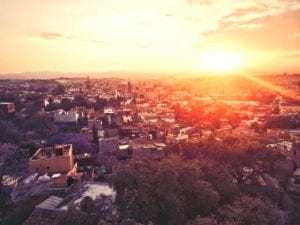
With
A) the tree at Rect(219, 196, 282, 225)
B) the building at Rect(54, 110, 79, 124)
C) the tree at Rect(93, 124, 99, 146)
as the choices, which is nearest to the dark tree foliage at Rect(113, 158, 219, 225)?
the tree at Rect(219, 196, 282, 225)

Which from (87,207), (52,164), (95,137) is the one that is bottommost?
(95,137)

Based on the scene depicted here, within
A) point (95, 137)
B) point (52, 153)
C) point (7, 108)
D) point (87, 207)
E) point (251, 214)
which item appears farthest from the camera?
point (7, 108)

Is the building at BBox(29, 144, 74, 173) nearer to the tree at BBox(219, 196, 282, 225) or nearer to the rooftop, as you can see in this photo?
the rooftop

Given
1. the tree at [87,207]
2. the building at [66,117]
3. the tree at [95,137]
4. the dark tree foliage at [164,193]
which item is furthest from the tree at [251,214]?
the building at [66,117]

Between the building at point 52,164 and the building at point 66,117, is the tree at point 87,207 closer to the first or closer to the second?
the building at point 52,164

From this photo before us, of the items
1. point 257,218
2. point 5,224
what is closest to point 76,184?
point 5,224

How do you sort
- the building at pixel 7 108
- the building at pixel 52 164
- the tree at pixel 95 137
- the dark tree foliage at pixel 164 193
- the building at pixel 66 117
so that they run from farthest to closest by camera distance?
the building at pixel 7 108 → the building at pixel 66 117 → the tree at pixel 95 137 → the building at pixel 52 164 → the dark tree foliage at pixel 164 193

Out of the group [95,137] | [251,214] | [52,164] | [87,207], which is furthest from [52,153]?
[251,214]

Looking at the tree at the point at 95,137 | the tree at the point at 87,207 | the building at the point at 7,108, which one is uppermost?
the tree at the point at 87,207

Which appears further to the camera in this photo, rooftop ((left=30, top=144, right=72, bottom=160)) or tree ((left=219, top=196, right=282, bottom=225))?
rooftop ((left=30, top=144, right=72, bottom=160))

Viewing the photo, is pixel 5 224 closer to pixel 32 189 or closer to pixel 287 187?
pixel 32 189

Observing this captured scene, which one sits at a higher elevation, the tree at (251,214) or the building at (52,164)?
the tree at (251,214)

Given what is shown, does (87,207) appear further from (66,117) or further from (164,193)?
(66,117)
